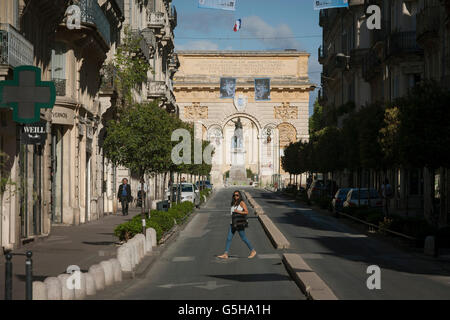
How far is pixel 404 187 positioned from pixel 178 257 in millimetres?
29631

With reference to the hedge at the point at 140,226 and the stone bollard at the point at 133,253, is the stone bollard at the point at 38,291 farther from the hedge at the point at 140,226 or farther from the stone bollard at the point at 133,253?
the hedge at the point at 140,226

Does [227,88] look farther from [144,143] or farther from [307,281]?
[307,281]

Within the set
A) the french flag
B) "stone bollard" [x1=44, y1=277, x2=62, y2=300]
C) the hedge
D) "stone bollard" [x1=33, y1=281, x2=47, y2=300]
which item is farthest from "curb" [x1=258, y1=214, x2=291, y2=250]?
the french flag

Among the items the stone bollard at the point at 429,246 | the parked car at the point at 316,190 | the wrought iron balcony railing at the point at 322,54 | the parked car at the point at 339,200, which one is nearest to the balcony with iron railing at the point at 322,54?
the wrought iron balcony railing at the point at 322,54

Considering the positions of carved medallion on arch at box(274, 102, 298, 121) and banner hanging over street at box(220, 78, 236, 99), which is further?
carved medallion on arch at box(274, 102, 298, 121)

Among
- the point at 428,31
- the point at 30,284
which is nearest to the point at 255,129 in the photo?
the point at 428,31

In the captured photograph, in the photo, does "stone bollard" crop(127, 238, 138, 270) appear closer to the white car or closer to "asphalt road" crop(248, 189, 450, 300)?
"asphalt road" crop(248, 189, 450, 300)

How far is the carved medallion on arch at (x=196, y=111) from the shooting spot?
395 feet

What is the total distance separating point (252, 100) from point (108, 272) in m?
103

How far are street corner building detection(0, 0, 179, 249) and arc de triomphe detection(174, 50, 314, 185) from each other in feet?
196

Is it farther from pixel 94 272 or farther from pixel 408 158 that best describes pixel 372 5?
pixel 94 272

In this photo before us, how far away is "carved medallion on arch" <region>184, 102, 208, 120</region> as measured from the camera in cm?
12033

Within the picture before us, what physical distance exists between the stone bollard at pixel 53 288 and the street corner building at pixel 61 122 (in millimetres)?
1807

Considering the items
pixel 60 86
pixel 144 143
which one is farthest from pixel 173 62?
pixel 144 143
